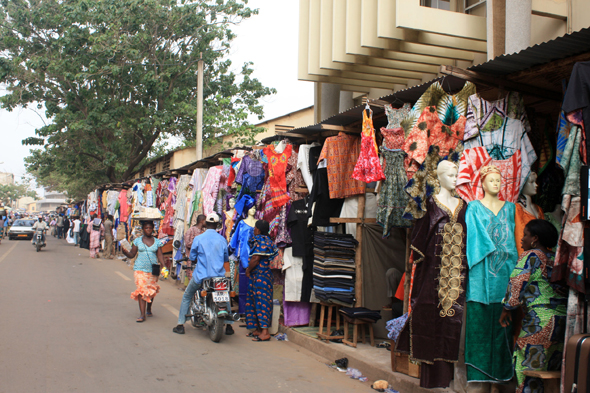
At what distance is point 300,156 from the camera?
7.83 m

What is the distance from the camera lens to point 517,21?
6555 mm

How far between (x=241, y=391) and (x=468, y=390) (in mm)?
2137

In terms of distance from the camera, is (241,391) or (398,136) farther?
(398,136)

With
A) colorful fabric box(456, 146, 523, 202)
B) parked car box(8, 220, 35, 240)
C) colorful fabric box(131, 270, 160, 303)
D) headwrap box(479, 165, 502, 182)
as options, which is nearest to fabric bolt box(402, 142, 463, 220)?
colorful fabric box(456, 146, 523, 202)

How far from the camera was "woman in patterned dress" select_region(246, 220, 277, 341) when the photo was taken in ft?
24.5

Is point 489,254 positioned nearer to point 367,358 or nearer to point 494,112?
point 494,112

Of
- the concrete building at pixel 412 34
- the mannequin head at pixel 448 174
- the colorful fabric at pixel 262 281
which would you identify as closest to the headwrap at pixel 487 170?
the mannequin head at pixel 448 174

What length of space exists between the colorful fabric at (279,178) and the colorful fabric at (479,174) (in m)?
3.68

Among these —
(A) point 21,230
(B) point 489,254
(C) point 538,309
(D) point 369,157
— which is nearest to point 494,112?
(B) point 489,254

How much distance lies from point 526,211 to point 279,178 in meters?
4.19

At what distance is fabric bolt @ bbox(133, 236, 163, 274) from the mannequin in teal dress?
18.3 ft

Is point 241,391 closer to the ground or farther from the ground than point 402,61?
closer to the ground

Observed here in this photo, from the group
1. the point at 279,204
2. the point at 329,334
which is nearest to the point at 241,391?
the point at 329,334

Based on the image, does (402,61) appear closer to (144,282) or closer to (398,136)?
(398,136)
